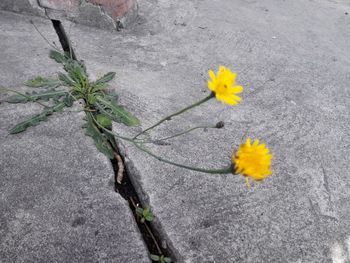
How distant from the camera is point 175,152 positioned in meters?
1.56

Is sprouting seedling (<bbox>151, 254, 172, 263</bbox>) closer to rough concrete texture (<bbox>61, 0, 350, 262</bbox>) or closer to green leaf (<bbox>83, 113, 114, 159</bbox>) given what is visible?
rough concrete texture (<bbox>61, 0, 350, 262</bbox>)

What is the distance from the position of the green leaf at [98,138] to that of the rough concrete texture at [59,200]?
2 cm

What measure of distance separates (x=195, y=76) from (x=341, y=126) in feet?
2.84

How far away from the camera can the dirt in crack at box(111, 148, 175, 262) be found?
1220 millimetres

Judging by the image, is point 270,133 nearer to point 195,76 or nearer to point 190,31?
point 195,76

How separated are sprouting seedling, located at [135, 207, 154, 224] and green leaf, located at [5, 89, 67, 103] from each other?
0.71m

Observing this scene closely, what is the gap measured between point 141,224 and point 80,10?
5.47ft

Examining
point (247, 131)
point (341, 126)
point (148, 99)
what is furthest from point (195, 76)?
point (341, 126)

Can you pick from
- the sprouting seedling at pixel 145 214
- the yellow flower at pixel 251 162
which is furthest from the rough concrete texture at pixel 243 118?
the yellow flower at pixel 251 162

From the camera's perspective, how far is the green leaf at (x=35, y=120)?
1.47m

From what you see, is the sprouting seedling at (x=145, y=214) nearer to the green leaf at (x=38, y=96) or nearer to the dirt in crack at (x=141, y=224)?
the dirt in crack at (x=141, y=224)

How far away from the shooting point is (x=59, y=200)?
127cm

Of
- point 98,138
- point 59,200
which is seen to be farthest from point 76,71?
point 59,200

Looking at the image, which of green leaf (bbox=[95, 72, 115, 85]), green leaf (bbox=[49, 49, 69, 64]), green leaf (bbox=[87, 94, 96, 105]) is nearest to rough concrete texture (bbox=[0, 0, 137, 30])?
green leaf (bbox=[49, 49, 69, 64])
